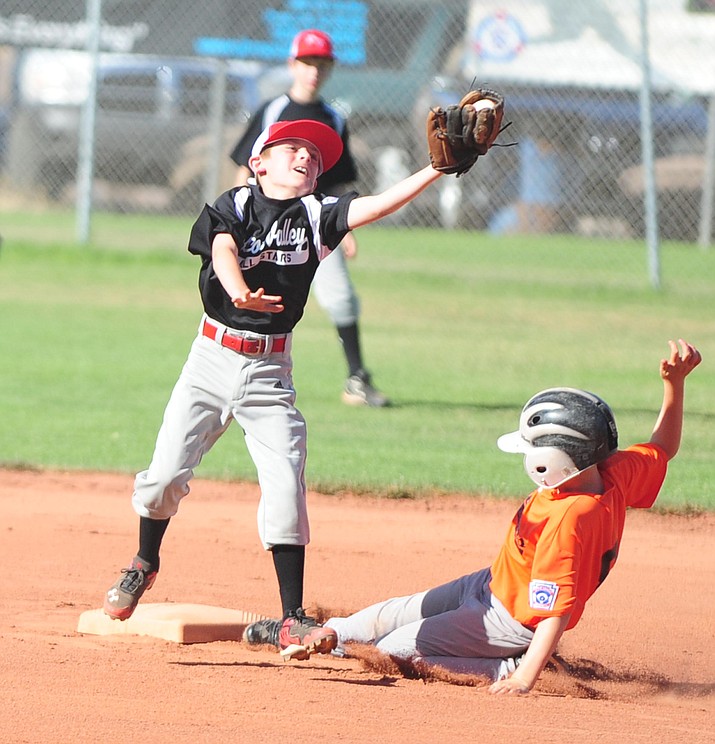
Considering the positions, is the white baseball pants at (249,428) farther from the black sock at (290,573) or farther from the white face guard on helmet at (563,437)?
the white face guard on helmet at (563,437)

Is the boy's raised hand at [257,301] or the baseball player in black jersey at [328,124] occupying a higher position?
the baseball player in black jersey at [328,124]

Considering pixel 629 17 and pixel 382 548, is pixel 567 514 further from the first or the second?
pixel 629 17

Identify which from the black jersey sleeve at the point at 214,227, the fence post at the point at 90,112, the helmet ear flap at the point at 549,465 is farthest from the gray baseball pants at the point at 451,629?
the fence post at the point at 90,112

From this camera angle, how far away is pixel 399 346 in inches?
428

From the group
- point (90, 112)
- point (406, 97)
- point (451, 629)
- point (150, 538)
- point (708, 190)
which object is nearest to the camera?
point (451, 629)

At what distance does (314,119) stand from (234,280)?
3.86 m

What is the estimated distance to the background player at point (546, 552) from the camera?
392 cm

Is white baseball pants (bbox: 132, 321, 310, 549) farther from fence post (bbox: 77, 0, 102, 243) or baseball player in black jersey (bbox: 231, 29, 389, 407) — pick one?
fence post (bbox: 77, 0, 102, 243)

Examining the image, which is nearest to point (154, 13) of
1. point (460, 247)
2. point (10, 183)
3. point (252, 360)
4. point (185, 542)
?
point (10, 183)

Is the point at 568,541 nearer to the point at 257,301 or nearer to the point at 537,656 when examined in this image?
the point at 537,656

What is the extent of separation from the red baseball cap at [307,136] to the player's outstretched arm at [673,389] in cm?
125

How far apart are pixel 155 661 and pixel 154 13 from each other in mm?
12601

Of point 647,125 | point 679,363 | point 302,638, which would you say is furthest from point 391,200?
point 647,125

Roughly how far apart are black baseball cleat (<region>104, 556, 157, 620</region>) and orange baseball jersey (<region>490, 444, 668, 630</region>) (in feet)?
3.64
